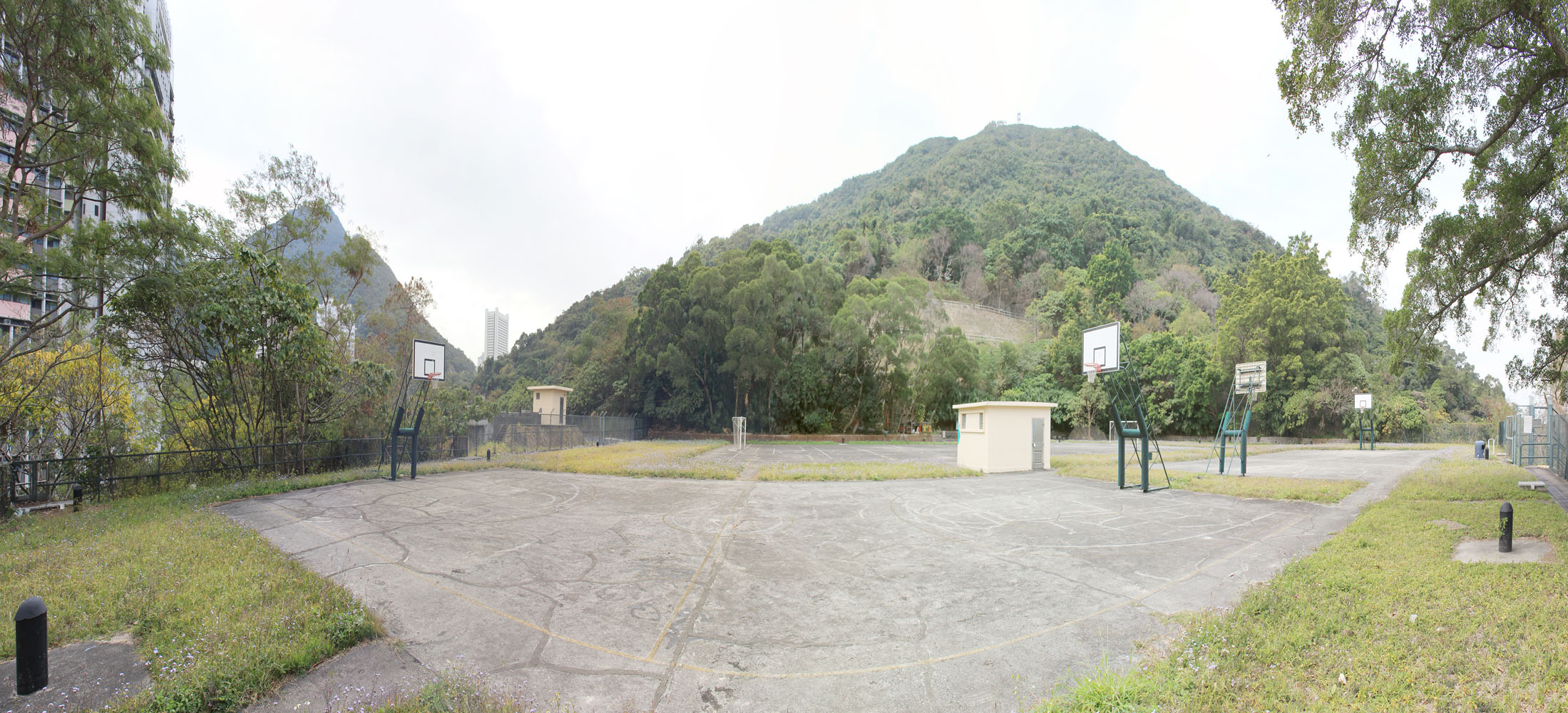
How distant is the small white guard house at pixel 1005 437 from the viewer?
51.3 ft

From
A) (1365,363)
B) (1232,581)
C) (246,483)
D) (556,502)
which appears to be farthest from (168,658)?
(1365,363)

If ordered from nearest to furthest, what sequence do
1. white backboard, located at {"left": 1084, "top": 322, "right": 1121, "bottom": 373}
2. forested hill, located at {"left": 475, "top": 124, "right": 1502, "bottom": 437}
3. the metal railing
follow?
the metal railing, white backboard, located at {"left": 1084, "top": 322, "right": 1121, "bottom": 373}, forested hill, located at {"left": 475, "top": 124, "right": 1502, "bottom": 437}

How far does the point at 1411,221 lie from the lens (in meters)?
9.00

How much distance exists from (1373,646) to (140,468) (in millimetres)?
16281

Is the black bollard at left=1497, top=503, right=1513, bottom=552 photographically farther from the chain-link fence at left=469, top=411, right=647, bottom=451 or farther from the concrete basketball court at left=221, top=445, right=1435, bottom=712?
the chain-link fence at left=469, top=411, right=647, bottom=451

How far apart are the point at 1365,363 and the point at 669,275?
147 ft

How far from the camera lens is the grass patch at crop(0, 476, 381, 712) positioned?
10.6ft

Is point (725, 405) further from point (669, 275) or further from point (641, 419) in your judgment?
point (669, 275)

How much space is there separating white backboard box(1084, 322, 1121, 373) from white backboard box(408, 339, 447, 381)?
50.6 ft

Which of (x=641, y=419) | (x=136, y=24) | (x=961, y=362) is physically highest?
(x=136, y=24)

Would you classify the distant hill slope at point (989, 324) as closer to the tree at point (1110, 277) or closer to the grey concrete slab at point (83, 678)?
the tree at point (1110, 277)

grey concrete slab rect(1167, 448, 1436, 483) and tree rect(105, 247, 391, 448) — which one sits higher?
tree rect(105, 247, 391, 448)

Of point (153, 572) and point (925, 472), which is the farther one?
point (925, 472)

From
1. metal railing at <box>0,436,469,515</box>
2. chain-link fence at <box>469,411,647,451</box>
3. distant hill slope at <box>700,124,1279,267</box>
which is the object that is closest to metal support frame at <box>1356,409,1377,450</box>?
distant hill slope at <box>700,124,1279,267</box>
